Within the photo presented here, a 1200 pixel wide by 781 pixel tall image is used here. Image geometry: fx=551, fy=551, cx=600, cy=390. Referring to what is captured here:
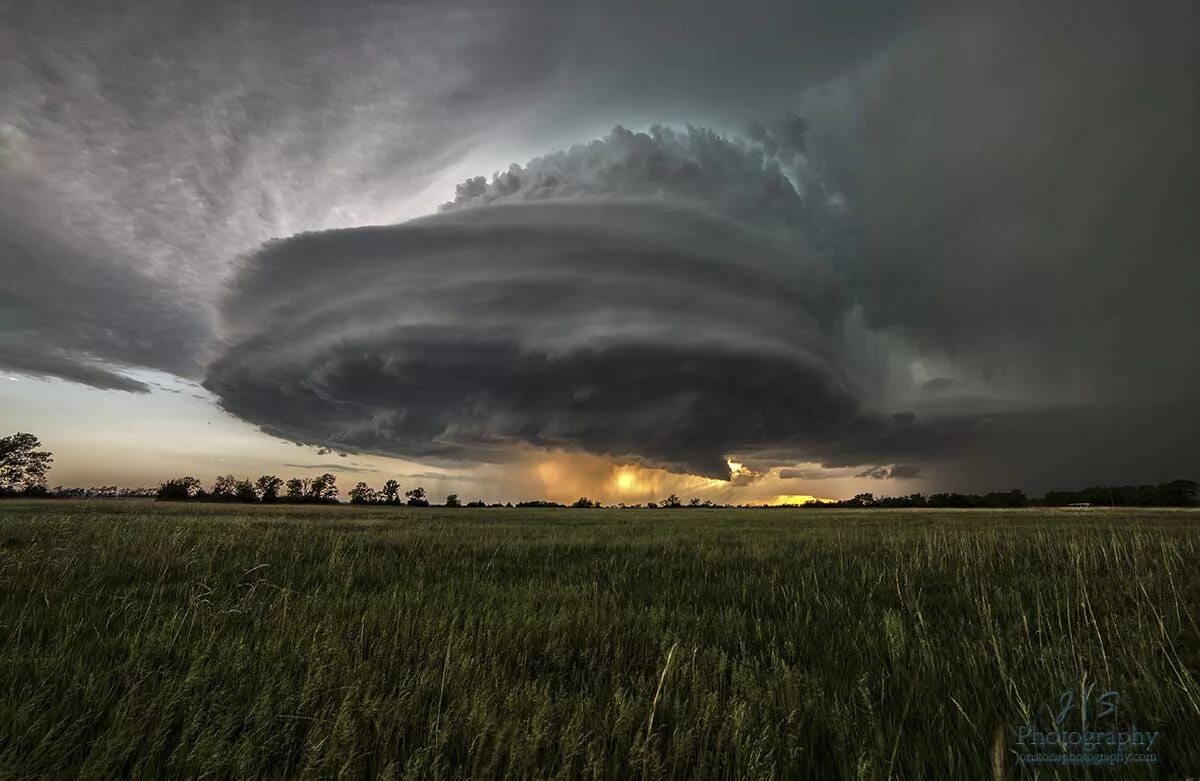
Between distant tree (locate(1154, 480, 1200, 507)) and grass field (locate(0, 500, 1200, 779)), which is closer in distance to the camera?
grass field (locate(0, 500, 1200, 779))

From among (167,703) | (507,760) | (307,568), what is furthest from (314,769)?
(307,568)

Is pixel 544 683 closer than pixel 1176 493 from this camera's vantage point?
Yes

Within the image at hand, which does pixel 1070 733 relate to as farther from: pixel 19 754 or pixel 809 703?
pixel 19 754

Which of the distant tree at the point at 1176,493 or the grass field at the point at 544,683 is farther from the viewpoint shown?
the distant tree at the point at 1176,493
